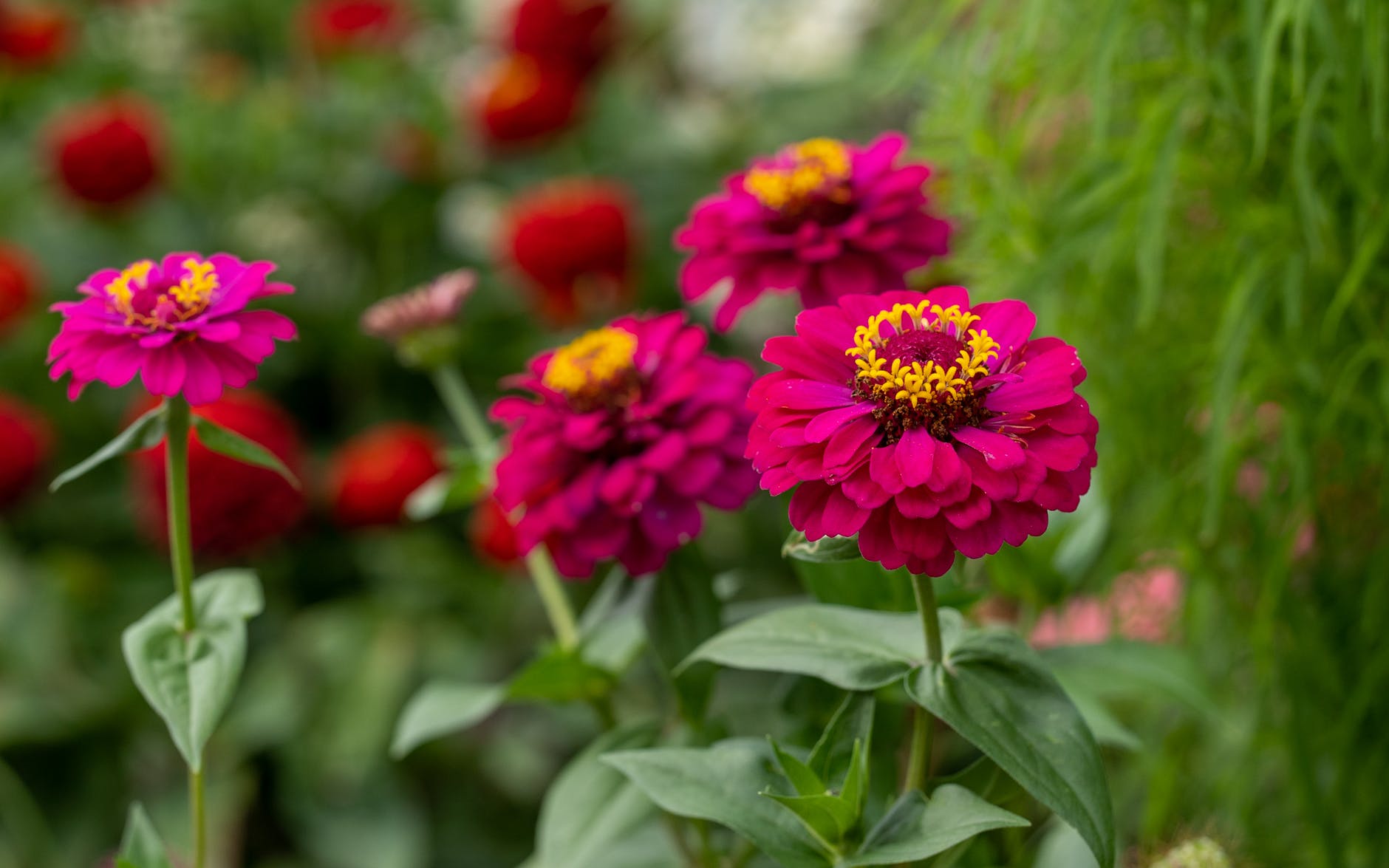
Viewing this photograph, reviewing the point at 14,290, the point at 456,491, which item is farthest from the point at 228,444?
the point at 14,290

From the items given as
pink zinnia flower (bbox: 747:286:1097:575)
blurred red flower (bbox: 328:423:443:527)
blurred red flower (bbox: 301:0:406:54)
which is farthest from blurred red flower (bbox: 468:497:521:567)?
blurred red flower (bbox: 301:0:406:54)

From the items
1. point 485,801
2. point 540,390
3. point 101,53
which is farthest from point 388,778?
point 101,53

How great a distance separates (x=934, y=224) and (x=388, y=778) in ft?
1.86

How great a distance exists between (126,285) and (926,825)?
0.26m

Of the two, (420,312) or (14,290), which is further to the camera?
(14,290)

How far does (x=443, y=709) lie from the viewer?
0.48m

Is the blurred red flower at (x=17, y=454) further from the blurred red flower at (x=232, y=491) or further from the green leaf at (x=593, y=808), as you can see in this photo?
the green leaf at (x=593, y=808)

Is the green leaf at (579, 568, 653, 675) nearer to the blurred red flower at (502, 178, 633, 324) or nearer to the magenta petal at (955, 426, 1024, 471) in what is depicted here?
the magenta petal at (955, 426, 1024, 471)

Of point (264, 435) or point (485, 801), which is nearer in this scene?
point (264, 435)

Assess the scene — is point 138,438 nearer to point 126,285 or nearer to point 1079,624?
point 126,285

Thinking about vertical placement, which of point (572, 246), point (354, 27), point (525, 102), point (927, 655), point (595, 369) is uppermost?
point (354, 27)

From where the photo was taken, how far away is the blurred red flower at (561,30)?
3.39 ft

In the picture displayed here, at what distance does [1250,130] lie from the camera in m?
0.50

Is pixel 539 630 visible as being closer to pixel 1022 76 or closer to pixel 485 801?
pixel 485 801
